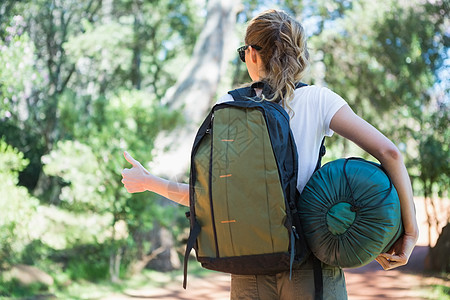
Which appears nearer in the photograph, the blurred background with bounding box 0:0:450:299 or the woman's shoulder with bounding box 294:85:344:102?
the woman's shoulder with bounding box 294:85:344:102

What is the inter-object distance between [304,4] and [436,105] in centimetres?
557

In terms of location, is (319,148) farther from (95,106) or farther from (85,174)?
(95,106)

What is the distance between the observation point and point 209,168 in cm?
156

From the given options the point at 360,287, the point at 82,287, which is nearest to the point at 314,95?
the point at 82,287

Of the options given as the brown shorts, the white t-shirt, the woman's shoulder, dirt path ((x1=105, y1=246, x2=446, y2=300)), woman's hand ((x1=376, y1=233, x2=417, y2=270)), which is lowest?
dirt path ((x1=105, y1=246, x2=446, y2=300))

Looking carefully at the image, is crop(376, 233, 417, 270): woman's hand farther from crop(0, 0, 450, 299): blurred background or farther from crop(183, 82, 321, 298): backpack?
crop(0, 0, 450, 299): blurred background

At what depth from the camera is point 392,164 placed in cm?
162

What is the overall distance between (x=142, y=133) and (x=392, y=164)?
19.2 ft

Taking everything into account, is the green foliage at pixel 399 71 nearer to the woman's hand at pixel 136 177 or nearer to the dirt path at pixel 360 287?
the dirt path at pixel 360 287

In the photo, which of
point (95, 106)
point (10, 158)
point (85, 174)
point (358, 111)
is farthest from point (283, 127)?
point (358, 111)

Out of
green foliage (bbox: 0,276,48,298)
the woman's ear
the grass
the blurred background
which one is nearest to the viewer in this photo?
the woman's ear

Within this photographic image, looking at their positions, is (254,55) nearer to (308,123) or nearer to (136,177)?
(308,123)

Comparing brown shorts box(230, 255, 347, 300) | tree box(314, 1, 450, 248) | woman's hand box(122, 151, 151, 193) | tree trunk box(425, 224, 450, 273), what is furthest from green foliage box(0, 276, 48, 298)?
tree trunk box(425, 224, 450, 273)

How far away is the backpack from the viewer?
1.50 meters
